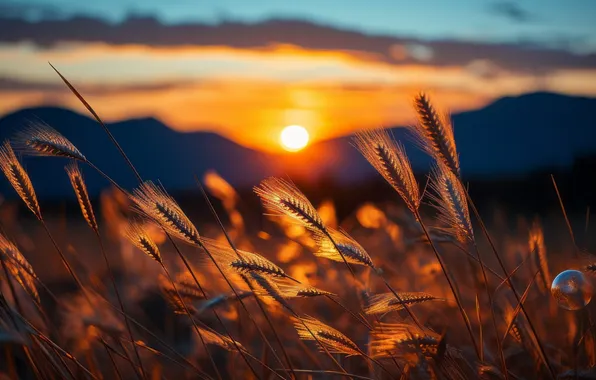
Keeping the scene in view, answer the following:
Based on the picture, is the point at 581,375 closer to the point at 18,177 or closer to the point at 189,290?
the point at 189,290

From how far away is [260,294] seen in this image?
1854 mm

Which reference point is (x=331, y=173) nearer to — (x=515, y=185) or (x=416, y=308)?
(x=515, y=185)

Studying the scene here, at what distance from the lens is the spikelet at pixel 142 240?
6.14ft

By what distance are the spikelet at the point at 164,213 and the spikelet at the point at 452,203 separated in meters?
0.74

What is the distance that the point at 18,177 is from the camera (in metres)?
1.97

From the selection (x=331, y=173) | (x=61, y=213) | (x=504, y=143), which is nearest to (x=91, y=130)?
(x=504, y=143)

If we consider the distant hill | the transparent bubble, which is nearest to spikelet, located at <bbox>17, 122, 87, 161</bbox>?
the transparent bubble

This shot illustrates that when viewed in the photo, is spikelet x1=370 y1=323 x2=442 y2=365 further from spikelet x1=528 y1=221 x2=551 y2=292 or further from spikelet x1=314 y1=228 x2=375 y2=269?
spikelet x1=528 y1=221 x2=551 y2=292

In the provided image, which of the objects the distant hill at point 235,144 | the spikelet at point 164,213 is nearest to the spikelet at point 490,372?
the spikelet at point 164,213

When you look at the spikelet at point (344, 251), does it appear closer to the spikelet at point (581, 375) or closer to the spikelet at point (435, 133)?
the spikelet at point (435, 133)

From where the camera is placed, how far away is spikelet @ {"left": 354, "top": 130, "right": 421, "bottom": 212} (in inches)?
69.6

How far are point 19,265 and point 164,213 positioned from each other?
537 millimetres

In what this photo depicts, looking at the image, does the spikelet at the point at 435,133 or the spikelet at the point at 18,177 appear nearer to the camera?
the spikelet at the point at 435,133

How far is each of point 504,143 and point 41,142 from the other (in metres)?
97.6
